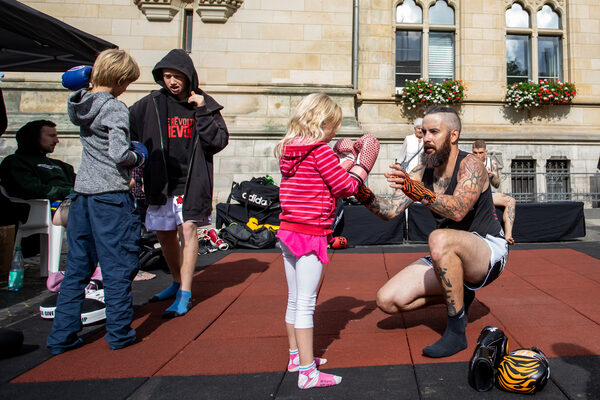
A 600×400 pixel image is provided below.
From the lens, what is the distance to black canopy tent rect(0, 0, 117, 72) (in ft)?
14.9

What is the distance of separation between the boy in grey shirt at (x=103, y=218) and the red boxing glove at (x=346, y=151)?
Result: 140cm

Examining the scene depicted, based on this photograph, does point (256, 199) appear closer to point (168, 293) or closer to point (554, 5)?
point (168, 293)

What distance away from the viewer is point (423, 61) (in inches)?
501

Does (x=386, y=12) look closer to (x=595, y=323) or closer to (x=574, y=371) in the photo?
(x=595, y=323)

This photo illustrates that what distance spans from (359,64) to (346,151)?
1050 cm

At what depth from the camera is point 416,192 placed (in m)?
2.60

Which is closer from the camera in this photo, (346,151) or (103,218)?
(346,151)

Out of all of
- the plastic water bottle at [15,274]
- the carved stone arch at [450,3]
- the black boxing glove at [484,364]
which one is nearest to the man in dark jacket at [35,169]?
the plastic water bottle at [15,274]

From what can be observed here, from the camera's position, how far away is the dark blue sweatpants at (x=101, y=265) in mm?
2861

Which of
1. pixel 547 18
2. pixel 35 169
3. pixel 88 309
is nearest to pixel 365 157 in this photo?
pixel 88 309

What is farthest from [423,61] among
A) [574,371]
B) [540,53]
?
[574,371]

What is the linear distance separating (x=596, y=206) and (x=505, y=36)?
5334mm

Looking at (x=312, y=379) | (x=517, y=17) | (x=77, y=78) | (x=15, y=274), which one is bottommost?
(x=312, y=379)

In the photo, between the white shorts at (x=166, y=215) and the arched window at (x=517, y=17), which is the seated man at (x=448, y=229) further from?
the arched window at (x=517, y=17)
